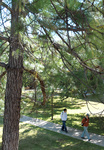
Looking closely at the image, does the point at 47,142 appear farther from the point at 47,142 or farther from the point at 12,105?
the point at 12,105

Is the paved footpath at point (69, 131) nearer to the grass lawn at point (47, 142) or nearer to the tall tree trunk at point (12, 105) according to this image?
the grass lawn at point (47, 142)

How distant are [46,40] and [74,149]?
5160 millimetres

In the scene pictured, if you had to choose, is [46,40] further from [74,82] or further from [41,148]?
[41,148]

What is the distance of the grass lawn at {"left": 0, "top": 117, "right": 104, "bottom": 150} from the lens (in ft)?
24.0

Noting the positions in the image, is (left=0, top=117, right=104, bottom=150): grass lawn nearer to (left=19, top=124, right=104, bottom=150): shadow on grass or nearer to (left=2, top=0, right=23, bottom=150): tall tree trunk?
(left=19, top=124, right=104, bottom=150): shadow on grass

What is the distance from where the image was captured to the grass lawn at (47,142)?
733 cm

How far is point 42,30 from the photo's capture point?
3637 mm

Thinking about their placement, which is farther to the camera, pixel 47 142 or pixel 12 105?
pixel 47 142

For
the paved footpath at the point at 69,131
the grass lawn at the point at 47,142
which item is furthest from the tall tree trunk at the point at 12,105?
the grass lawn at the point at 47,142

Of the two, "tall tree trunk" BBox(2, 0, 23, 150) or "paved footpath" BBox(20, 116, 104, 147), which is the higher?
"tall tree trunk" BBox(2, 0, 23, 150)

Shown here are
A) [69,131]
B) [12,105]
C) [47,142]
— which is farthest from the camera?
[69,131]

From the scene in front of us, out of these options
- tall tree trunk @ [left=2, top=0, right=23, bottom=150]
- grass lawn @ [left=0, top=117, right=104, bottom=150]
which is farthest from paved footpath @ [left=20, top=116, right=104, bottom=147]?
tall tree trunk @ [left=2, top=0, right=23, bottom=150]

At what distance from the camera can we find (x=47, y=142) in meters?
7.88

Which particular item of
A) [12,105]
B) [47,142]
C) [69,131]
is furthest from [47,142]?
[12,105]
